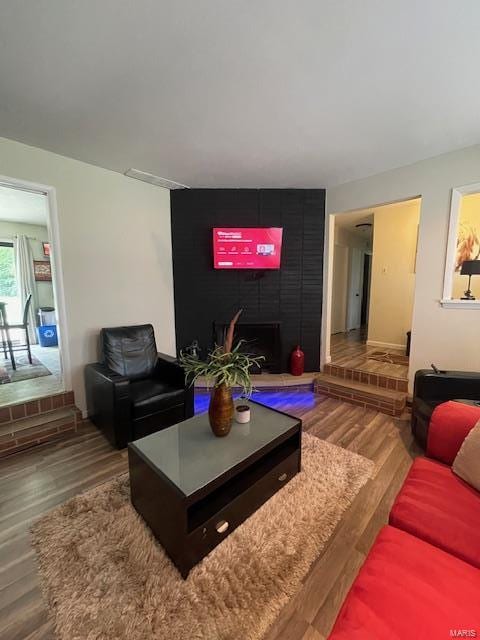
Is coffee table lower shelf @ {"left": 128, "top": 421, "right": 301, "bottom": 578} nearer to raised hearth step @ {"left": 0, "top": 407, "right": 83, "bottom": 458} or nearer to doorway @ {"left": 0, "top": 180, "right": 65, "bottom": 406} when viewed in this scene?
raised hearth step @ {"left": 0, "top": 407, "right": 83, "bottom": 458}

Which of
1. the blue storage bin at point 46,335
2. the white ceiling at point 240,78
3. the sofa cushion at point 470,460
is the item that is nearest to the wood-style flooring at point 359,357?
the sofa cushion at point 470,460

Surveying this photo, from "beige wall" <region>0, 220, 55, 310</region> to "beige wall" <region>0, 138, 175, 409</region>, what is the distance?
143 inches

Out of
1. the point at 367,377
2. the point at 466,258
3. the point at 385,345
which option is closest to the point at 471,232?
the point at 466,258

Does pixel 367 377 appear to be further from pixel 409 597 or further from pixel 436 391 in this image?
pixel 409 597

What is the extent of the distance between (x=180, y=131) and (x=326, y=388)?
10.3 ft

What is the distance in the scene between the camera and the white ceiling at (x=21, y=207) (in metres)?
3.59

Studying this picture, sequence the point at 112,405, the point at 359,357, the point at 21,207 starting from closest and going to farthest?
the point at 112,405 → the point at 359,357 → the point at 21,207

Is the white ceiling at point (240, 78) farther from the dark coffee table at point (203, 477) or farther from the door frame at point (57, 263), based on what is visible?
the dark coffee table at point (203, 477)

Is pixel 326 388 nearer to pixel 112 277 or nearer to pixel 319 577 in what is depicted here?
pixel 319 577

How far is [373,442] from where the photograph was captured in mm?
2367

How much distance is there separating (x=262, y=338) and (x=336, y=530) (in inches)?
95.6

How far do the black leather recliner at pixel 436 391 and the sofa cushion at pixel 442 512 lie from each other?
0.96 m

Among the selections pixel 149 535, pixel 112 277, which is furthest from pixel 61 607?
pixel 112 277

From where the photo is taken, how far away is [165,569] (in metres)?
1.29
